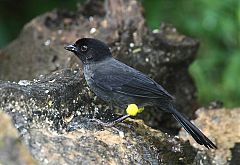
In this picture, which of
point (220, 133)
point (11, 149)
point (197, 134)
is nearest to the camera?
point (11, 149)

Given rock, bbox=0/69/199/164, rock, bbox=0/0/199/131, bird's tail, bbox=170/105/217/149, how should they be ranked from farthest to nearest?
rock, bbox=0/0/199/131, bird's tail, bbox=170/105/217/149, rock, bbox=0/69/199/164

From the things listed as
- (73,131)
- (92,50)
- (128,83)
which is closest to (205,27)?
(92,50)

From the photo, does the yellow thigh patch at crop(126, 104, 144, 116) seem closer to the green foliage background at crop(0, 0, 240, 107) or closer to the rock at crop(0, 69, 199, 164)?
the rock at crop(0, 69, 199, 164)

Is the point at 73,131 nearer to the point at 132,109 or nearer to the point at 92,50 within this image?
the point at 132,109

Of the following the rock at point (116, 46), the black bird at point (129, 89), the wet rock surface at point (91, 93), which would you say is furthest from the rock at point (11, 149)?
the rock at point (116, 46)

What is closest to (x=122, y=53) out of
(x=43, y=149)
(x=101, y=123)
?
(x=101, y=123)

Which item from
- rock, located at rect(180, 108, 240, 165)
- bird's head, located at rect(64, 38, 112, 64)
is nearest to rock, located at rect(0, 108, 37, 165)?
bird's head, located at rect(64, 38, 112, 64)
